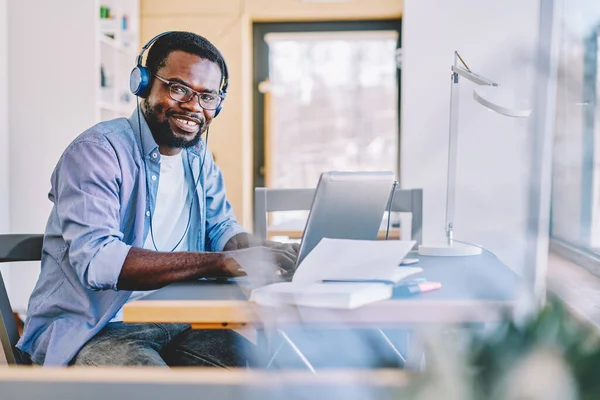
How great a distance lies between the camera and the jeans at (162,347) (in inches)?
58.7

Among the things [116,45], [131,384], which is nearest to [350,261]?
[131,384]

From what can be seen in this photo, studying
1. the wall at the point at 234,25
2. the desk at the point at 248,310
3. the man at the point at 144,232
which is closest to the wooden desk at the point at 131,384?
the desk at the point at 248,310

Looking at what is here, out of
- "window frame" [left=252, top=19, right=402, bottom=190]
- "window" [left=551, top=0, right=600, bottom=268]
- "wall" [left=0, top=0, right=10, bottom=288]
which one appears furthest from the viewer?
"window frame" [left=252, top=19, right=402, bottom=190]

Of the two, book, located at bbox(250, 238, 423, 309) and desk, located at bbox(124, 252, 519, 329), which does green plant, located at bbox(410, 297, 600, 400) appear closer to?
desk, located at bbox(124, 252, 519, 329)

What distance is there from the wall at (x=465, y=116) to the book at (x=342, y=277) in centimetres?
178

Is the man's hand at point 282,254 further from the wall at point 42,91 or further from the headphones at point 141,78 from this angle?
the wall at point 42,91

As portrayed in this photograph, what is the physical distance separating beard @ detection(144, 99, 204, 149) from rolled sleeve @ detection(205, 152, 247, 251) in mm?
166

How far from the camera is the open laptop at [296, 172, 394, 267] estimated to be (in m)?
1.44

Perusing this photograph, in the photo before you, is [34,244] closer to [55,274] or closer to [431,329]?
[55,274]

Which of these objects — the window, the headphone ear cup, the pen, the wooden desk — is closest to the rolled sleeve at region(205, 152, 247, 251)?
the headphone ear cup

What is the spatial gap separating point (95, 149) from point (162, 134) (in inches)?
10.0

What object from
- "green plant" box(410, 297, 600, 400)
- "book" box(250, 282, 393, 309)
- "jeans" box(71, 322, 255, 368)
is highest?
"green plant" box(410, 297, 600, 400)

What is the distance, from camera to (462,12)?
11.0 feet

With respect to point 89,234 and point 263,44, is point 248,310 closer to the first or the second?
point 89,234
